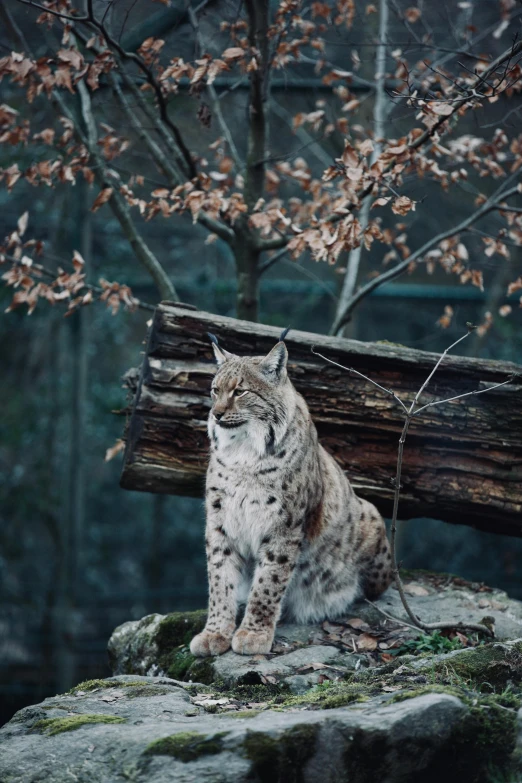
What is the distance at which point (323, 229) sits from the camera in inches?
210

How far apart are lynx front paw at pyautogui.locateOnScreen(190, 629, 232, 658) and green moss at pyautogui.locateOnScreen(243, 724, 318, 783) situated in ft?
5.72

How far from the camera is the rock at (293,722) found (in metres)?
2.64

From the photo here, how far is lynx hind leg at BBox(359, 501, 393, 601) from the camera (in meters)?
5.11

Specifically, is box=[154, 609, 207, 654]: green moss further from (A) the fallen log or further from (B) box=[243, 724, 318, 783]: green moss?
(B) box=[243, 724, 318, 783]: green moss

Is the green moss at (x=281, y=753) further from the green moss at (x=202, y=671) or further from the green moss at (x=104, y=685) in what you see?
the green moss at (x=202, y=671)

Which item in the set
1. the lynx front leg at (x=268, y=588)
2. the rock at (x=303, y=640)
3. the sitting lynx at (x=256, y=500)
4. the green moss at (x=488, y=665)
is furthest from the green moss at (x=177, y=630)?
the green moss at (x=488, y=665)

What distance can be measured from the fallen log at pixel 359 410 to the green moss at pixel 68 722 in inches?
81.0

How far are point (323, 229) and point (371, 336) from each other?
3.67 m

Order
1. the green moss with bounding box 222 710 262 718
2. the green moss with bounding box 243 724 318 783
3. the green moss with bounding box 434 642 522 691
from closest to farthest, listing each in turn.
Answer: the green moss with bounding box 243 724 318 783 → the green moss with bounding box 222 710 262 718 → the green moss with bounding box 434 642 522 691

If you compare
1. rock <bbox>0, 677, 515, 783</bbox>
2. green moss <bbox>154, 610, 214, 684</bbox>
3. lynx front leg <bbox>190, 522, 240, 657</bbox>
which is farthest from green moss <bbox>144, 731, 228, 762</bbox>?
lynx front leg <bbox>190, 522, 240, 657</bbox>

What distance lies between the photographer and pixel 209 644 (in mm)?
4391

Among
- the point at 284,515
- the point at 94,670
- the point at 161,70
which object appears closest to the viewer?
the point at 284,515

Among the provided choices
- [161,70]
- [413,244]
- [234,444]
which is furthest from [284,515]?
[413,244]

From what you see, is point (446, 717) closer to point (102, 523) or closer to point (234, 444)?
point (234, 444)
